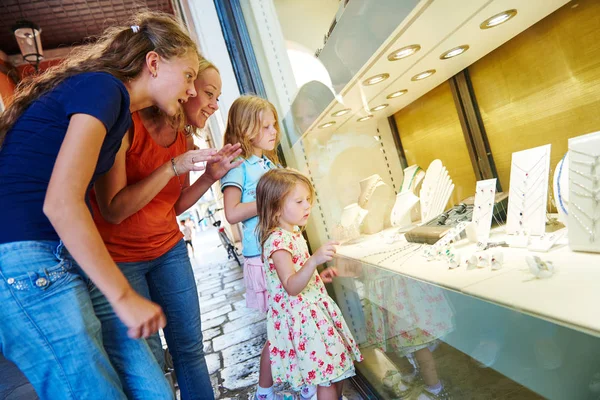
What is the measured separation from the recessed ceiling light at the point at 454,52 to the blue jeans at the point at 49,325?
1.10 meters

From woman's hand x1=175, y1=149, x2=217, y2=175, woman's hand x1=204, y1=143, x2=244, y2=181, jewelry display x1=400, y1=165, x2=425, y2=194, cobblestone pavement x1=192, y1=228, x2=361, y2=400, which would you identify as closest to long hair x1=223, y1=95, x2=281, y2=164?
woman's hand x1=204, y1=143, x2=244, y2=181

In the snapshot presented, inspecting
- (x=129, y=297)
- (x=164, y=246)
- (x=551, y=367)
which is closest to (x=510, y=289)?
(x=551, y=367)

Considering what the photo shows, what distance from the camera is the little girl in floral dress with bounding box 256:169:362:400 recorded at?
53.1 inches

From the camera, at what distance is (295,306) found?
1.40 metres

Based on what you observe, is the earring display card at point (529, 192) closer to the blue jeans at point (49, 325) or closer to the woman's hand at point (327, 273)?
the woman's hand at point (327, 273)

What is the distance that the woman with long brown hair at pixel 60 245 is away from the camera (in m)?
0.74

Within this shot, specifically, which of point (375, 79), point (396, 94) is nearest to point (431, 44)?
point (375, 79)

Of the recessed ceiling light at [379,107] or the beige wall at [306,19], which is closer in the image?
the beige wall at [306,19]

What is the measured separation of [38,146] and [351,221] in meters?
1.20

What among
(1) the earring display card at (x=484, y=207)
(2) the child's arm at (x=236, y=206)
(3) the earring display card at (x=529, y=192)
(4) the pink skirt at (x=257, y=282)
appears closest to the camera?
(3) the earring display card at (x=529, y=192)

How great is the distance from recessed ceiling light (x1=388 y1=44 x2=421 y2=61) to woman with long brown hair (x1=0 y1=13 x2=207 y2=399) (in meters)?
0.69

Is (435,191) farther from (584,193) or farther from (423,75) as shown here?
(584,193)

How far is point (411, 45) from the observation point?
1064mm

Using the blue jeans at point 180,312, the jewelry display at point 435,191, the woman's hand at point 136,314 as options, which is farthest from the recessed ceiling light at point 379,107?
the woman's hand at point 136,314
